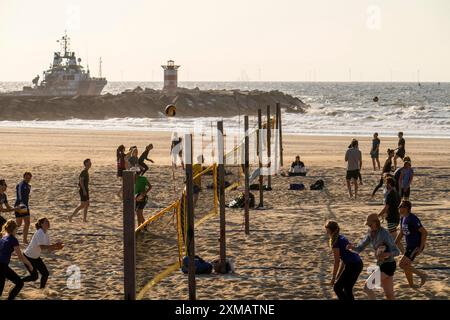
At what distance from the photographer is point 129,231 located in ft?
22.9

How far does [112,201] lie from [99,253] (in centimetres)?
602

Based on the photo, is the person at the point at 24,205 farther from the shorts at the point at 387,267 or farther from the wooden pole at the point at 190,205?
the shorts at the point at 387,267

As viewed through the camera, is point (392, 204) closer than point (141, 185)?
Yes

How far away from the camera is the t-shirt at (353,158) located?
18.5 metres

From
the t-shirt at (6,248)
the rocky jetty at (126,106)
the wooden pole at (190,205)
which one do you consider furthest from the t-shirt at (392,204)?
the rocky jetty at (126,106)

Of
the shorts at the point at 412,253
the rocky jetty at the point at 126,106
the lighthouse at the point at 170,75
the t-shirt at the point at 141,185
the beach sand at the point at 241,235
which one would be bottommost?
the beach sand at the point at 241,235

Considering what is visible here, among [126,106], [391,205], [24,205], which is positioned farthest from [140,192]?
[126,106]

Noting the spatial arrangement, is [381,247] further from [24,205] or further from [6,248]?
[24,205]

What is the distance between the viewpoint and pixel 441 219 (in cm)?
1580

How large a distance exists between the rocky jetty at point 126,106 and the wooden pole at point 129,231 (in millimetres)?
68424

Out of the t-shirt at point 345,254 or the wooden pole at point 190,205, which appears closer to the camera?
the wooden pole at point 190,205

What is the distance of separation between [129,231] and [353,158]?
12383mm

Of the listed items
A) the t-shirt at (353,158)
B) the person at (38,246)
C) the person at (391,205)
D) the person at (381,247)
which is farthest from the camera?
the t-shirt at (353,158)

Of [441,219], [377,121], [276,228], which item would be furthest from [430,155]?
[377,121]
